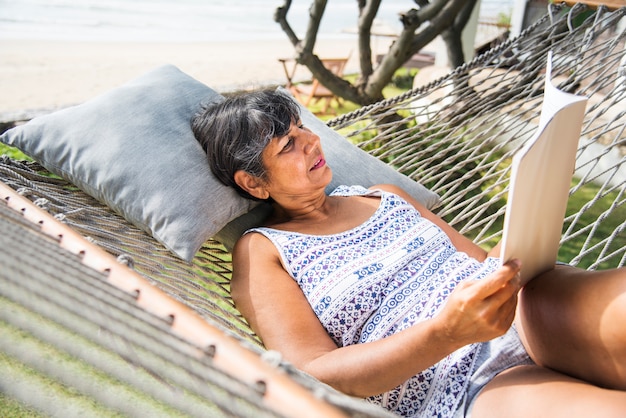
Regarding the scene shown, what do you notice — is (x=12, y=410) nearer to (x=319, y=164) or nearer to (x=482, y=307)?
(x=319, y=164)

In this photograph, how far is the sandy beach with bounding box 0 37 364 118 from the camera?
29.7 ft

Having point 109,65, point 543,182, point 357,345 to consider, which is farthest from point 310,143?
point 109,65

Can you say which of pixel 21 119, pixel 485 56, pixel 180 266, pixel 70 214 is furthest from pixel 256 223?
pixel 21 119

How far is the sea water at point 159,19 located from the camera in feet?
51.6

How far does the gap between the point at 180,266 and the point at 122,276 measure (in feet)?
2.71

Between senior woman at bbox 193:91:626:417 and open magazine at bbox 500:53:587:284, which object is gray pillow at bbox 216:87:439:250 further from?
open magazine at bbox 500:53:587:284

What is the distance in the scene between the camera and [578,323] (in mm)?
1226

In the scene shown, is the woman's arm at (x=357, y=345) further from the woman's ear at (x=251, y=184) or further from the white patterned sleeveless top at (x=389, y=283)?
the woman's ear at (x=251, y=184)

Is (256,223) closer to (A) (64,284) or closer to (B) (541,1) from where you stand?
(A) (64,284)

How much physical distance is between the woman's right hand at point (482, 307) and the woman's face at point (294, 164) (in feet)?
2.35

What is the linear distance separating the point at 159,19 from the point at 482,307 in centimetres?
1953

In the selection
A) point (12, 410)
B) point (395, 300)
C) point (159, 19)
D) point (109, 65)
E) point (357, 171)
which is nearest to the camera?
point (395, 300)

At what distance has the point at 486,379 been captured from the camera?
1.30m

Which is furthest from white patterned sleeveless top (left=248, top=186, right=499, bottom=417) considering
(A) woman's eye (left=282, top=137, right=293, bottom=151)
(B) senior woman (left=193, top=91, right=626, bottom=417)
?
(A) woman's eye (left=282, top=137, right=293, bottom=151)
